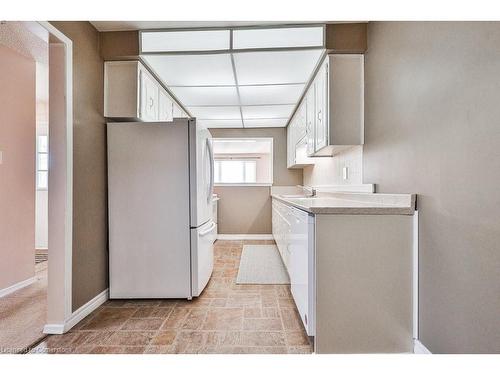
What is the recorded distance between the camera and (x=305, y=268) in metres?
1.85

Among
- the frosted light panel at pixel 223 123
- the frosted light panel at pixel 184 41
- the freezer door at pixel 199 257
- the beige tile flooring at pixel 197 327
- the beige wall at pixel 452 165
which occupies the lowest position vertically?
the beige tile flooring at pixel 197 327

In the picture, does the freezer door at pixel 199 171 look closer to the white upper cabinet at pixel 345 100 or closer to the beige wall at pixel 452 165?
the white upper cabinet at pixel 345 100

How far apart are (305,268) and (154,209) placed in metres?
1.45

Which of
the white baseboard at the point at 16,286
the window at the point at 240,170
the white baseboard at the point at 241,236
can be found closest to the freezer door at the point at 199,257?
the white baseboard at the point at 16,286

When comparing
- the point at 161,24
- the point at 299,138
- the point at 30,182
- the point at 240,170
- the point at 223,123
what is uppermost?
the point at 161,24

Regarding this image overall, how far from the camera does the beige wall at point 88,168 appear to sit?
2.18 metres

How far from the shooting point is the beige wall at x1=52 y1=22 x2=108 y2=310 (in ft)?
7.15

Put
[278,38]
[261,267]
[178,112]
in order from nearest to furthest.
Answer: [278,38] < [261,267] < [178,112]

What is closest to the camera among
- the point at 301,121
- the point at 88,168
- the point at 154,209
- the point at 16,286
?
the point at 88,168

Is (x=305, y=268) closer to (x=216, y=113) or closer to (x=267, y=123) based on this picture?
(x=216, y=113)

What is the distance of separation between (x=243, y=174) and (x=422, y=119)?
8422 mm

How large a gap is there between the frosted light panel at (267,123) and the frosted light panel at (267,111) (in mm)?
226

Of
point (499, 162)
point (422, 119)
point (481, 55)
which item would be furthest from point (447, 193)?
point (481, 55)

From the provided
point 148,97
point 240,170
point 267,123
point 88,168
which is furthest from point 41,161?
point 240,170
